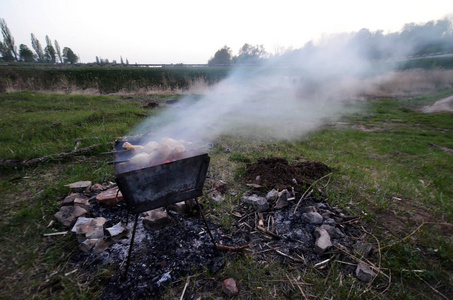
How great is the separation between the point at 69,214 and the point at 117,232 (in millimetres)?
877

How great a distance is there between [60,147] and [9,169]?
1017 millimetres

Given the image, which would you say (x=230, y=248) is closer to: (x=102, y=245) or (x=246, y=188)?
(x=246, y=188)

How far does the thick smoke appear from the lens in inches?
277

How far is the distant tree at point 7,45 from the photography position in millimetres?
43344

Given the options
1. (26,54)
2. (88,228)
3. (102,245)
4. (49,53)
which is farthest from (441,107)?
(49,53)

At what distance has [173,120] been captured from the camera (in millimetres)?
6805

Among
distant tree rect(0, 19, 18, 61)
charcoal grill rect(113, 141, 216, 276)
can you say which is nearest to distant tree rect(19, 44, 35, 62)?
distant tree rect(0, 19, 18, 61)

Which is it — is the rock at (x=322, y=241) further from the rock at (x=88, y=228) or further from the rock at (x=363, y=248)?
the rock at (x=88, y=228)

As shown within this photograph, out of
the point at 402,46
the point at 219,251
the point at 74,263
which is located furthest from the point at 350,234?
the point at 402,46

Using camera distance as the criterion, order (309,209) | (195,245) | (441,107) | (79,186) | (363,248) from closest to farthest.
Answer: (363,248)
(195,245)
(309,209)
(79,186)
(441,107)

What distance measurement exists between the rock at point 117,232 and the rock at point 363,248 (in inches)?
112

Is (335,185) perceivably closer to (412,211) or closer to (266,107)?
(412,211)

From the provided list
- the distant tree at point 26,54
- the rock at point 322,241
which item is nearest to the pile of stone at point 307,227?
the rock at point 322,241

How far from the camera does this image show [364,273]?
1.98m
